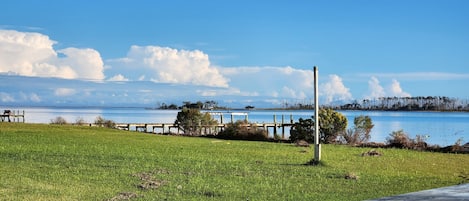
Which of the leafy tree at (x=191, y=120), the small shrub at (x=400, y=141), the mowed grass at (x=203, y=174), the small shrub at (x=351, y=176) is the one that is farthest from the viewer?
the leafy tree at (x=191, y=120)

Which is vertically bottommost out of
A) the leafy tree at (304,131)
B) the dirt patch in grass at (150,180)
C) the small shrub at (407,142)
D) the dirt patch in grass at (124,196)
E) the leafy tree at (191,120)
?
the dirt patch in grass at (124,196)

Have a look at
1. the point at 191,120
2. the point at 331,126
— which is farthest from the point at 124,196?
the point at 191,120

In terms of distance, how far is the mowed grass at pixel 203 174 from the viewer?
10570 millimetres

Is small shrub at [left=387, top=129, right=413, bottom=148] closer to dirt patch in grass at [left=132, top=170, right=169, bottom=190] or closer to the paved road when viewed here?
dirt patch in grass at [left=132, top=170, right=169, bottom=190]

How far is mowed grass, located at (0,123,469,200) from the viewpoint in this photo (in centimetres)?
1057

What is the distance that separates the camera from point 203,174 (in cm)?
1321

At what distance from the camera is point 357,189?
38.3ft

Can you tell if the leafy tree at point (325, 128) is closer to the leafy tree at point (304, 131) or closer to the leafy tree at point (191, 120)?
the leafy tree at point (304, 131)

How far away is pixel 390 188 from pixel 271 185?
7.85 feet

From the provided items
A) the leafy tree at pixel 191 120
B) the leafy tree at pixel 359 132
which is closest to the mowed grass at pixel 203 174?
the leafy tree at pixel 359 132

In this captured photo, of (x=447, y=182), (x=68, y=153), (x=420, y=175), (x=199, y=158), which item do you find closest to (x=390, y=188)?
(x=447, y=182)

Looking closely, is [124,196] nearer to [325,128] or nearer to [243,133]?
[325,128]

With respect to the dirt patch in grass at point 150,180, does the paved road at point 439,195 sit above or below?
above

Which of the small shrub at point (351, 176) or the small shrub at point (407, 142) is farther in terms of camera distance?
the small shrub at point (407, 142)
